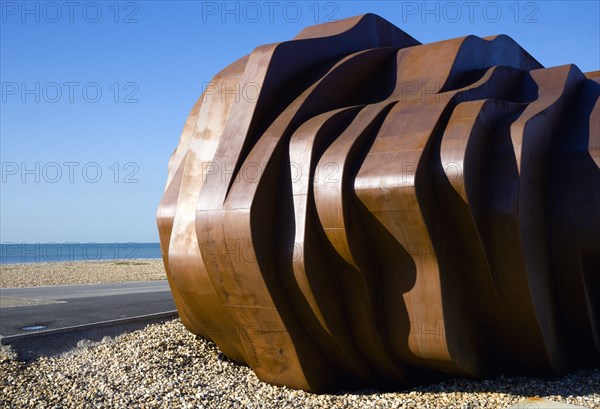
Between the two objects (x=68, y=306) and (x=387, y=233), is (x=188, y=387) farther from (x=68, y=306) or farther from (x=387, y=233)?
(x=68, y=306)

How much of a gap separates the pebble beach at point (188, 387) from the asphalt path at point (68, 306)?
8.74 ft

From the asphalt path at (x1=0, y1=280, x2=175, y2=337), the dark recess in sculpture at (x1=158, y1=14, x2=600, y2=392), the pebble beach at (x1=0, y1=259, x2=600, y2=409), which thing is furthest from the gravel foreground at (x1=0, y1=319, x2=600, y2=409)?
the asphalt path at (x1=0, y1=280, x2=175, y2=337)

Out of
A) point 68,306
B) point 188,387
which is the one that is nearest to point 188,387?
point 188,387

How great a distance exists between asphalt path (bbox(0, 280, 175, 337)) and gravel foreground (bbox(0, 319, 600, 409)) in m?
2.73

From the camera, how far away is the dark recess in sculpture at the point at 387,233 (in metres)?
8.55

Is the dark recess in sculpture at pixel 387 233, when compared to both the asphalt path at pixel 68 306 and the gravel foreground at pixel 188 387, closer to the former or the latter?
the gravel foreground at pixel 188 387

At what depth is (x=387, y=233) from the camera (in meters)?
8.56

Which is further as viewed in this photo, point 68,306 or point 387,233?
point 68,306

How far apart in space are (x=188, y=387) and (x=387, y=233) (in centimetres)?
378

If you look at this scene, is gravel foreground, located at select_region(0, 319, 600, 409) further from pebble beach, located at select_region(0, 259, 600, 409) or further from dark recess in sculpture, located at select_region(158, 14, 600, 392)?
dark recess in sculpture, located at select_region(158, 14, 600, 392)

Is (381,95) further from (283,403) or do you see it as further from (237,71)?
(283,403)

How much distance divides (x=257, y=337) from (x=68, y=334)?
16.9 ft

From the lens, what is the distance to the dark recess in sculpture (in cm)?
855

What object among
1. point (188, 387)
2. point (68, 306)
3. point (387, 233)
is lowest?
point (68, 306)
